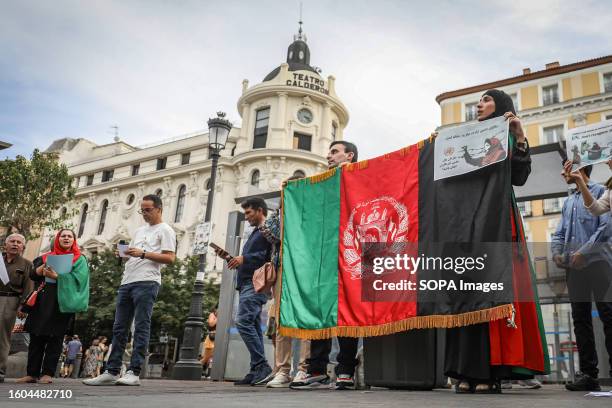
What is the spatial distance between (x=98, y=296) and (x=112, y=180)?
15999mm

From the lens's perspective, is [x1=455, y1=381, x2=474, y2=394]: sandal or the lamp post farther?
the lamp post

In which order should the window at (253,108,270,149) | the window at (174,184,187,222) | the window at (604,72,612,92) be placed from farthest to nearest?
the window at (174,184,187,222)
the window at (253,108,270,149)
the window at (604,72,612,92)

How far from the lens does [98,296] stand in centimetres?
2953

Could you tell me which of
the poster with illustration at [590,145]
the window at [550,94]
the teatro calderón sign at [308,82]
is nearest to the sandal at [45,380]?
the poster with illustration at [590,145]

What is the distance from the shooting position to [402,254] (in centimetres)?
466

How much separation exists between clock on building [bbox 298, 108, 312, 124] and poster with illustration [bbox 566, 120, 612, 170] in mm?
32070

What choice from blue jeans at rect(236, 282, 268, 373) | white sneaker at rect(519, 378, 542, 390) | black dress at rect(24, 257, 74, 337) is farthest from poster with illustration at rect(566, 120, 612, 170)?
black dress at rect(24, 257, 74, 337)

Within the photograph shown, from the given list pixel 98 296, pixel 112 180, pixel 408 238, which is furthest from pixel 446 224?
pixel 112 180

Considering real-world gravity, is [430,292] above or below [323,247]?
below

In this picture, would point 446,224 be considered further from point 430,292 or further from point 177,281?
point 177,281

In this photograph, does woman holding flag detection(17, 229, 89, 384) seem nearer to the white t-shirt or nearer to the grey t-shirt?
the white t-shirt

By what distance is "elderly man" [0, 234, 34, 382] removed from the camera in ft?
18.4

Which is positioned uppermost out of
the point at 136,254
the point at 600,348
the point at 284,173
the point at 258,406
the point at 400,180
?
the point at 284,173

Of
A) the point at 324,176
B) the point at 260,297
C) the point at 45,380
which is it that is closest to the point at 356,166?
the point at 324,176
